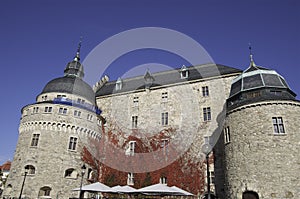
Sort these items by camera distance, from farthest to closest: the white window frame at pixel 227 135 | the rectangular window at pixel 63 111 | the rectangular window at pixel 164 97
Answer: the rectangular window at pixel 164 97
the rectangular window at pixel 63 111
the white window frame at pixel 227 135

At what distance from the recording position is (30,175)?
73.6 ft

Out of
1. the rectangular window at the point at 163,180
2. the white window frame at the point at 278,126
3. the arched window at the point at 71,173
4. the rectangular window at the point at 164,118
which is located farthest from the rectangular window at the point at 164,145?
the white window frame at the point at 278,126

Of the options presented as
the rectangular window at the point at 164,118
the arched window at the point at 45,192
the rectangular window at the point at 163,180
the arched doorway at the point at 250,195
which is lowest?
the arched window at the point at 45,192

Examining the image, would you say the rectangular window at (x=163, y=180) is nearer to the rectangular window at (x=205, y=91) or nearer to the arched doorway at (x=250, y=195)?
the arched doorway at (x=250, y=195)

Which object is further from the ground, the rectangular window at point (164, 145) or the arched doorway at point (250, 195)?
the rectangular window at point (164, 145)

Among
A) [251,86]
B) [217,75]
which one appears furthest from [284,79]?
[217,75]

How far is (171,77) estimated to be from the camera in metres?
30.8

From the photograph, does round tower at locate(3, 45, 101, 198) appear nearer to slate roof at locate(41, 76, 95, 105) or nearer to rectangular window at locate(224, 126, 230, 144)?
slate roof at locate(41, 76, 95, 105)

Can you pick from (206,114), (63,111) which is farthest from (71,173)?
(206,114)

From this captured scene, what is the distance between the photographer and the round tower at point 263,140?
15797 mm

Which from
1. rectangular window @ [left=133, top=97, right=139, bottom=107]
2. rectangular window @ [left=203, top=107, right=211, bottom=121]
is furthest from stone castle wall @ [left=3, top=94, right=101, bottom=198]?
rectangular window @ [left=203, top=107, right=211, bottom=121]

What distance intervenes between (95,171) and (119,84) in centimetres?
1270

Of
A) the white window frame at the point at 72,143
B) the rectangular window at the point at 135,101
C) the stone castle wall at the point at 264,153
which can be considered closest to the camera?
the stone castle wall at the point at 264,153

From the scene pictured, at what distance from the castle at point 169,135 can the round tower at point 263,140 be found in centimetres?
7
